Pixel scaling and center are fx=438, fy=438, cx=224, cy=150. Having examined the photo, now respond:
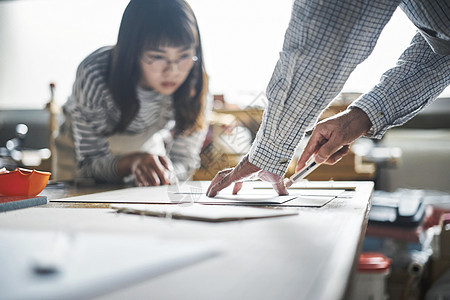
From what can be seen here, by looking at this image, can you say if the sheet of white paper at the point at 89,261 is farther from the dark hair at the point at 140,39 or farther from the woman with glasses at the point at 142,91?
the dark hair at the point at 140,39

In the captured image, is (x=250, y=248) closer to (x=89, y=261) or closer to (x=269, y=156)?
(x=89, y=261)

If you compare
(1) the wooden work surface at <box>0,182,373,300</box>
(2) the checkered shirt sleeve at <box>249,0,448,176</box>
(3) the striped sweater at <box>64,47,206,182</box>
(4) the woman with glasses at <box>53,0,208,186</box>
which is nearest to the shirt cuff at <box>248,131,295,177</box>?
(2) the checkered shirt sleeve at <box>249,0,448,176</box>

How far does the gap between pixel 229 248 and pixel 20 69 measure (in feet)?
11.7

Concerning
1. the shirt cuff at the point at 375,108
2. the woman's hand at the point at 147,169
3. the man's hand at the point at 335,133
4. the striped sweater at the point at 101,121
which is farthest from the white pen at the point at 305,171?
the striped sweater at the point at 101,121

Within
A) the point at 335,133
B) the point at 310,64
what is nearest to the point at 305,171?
the point at 335,133

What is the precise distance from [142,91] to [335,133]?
0.86m

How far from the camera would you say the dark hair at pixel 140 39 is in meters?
1.37

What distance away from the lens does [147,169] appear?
47.9 inches

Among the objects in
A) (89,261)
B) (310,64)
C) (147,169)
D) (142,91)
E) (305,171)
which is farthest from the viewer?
(142,91)

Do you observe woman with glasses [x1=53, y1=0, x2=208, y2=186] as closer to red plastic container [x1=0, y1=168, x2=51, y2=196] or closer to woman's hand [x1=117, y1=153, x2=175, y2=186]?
woman's hand [x1=117, y1=153, x2=175, y2=186]

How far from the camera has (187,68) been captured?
149 centimetres

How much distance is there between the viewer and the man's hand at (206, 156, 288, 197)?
0.81 metres

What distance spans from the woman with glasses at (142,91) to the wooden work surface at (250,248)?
2.28 ft

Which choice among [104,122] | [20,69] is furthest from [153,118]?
[20,69]
